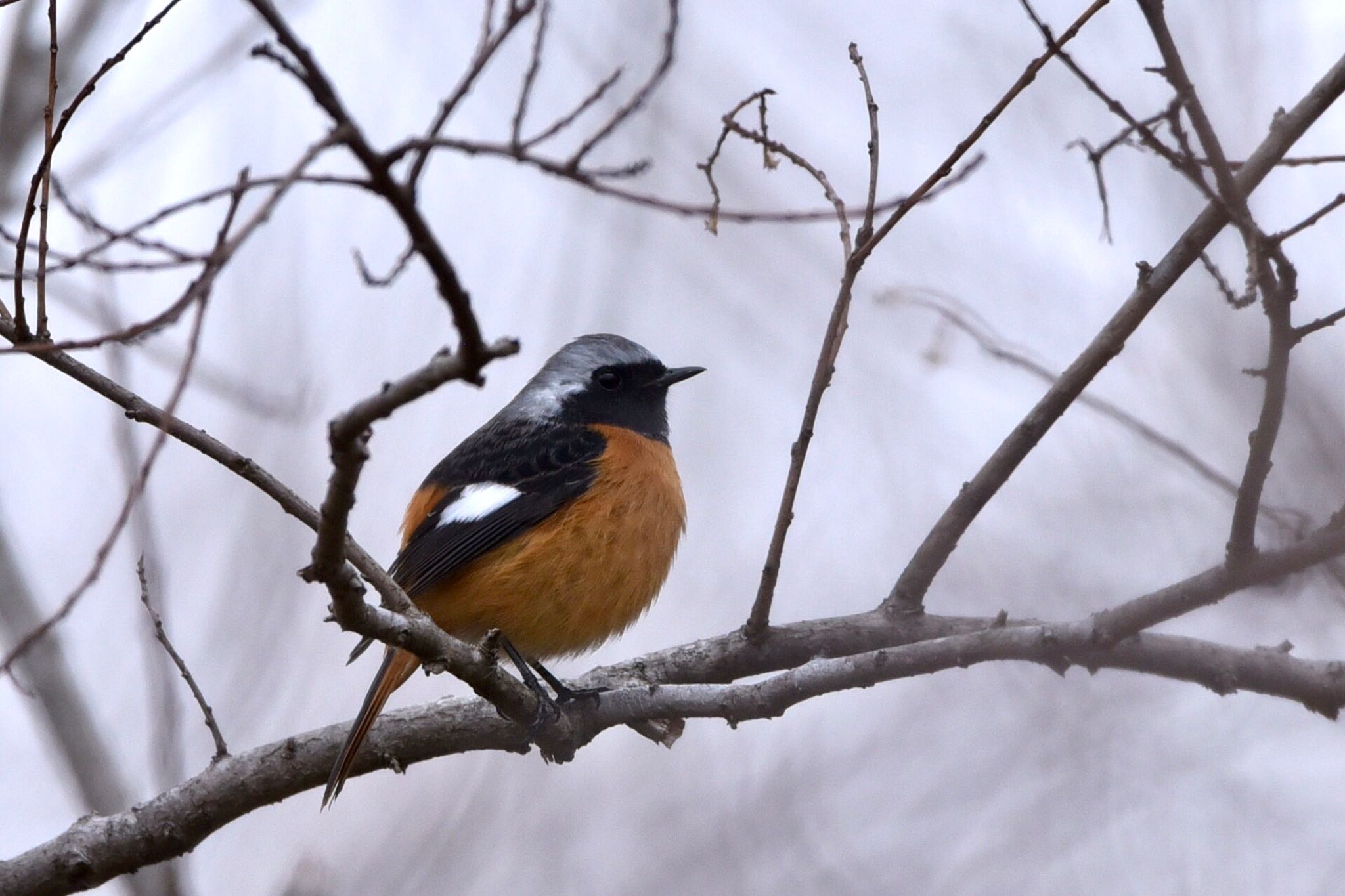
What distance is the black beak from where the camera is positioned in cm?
602

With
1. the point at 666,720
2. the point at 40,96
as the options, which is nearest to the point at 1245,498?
the point at 666,720

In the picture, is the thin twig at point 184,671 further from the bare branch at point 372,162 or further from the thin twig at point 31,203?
the bare branch at point 372,162

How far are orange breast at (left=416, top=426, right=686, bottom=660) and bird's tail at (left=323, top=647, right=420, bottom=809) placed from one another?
0.77 metres

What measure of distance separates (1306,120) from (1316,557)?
1176 mm

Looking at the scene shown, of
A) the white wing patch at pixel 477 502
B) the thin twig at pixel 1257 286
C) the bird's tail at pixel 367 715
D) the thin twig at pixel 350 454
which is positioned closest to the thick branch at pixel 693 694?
the bird's tail at pixel 367 715

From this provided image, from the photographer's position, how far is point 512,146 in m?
2.63

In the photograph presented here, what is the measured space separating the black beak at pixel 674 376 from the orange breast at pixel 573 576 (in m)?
0.81

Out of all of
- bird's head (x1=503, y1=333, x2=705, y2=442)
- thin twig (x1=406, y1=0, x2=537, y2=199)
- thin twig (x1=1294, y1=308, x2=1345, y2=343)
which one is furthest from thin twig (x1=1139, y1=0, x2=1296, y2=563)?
bird's head (x1=503, y1=333, x2=705, y2=442)

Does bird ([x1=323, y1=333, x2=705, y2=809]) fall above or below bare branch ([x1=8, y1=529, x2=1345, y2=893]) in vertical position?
above

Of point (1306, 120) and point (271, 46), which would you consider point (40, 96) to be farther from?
point (1306, 120)

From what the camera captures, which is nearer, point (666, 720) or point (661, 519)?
point (666, 720)

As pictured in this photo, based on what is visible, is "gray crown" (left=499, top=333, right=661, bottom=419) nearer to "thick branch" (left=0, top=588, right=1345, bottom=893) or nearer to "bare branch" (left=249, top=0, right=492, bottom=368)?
"thick branch" (left=0, top=588, right=1345, bottom=893)

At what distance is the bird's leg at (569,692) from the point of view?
4246mm

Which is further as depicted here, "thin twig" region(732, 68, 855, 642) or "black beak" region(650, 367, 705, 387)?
"black beak" region(650, 367, 705, 387)
